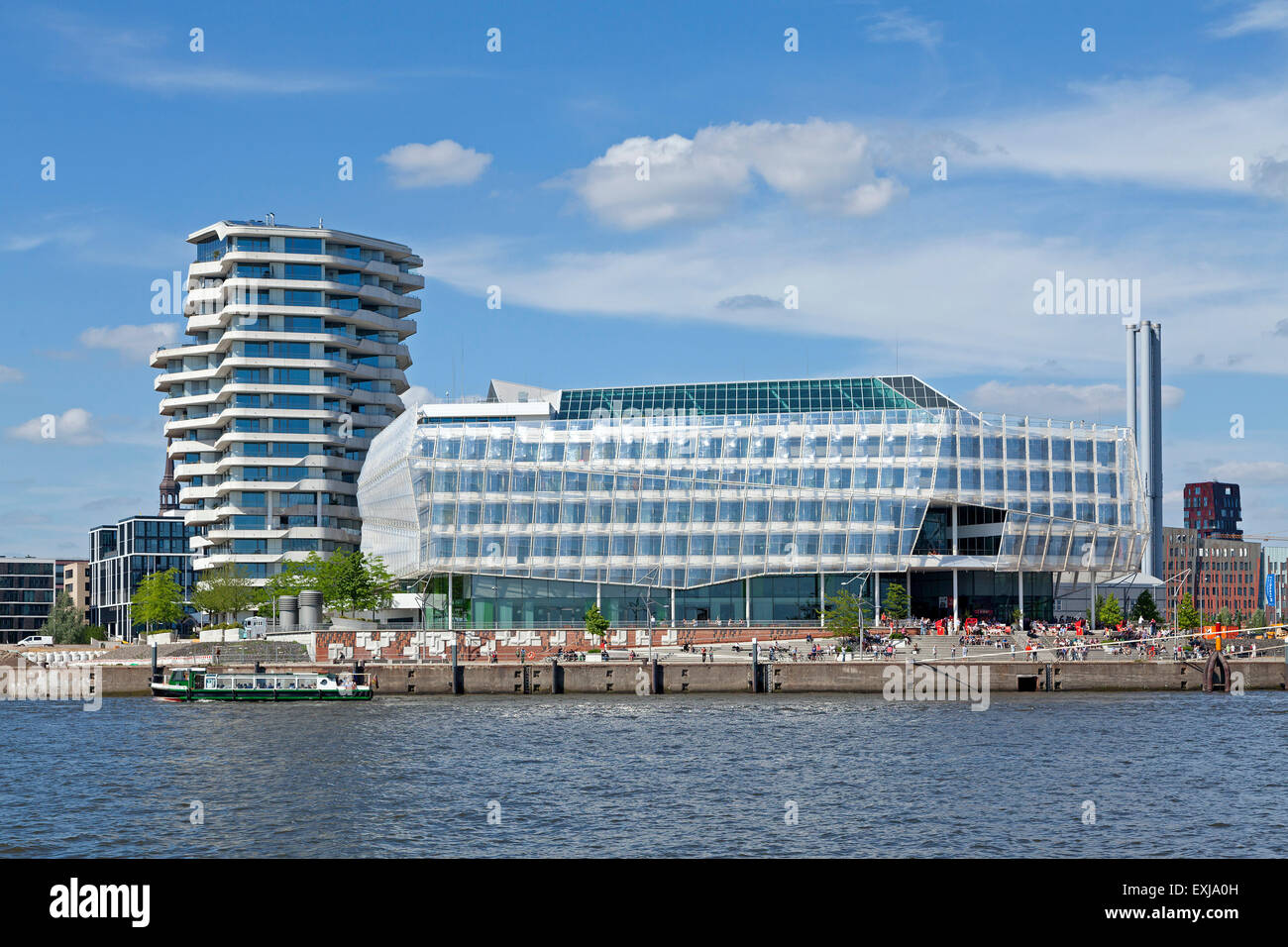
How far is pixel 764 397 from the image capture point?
128375 millimetres

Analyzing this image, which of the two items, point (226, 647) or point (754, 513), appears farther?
point (754, 513)

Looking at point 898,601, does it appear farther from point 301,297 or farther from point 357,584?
point 301,297

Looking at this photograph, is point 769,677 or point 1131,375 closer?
point 769,677

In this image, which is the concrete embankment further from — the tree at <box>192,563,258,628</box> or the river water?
the tree at <box>192,563,258,628</box>

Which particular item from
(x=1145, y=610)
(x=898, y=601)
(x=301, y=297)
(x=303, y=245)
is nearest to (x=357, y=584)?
(x=301, y=297)

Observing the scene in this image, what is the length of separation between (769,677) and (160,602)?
295 ft

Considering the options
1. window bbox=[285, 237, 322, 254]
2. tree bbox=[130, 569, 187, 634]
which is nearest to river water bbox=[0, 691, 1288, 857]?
tree bbox=[130, 569, 187, 634]

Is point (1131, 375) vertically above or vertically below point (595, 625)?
above

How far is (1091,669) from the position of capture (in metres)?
92.6

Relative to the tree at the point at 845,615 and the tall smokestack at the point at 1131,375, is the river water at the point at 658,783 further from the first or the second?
the tall smokestack at the point at 1131,375

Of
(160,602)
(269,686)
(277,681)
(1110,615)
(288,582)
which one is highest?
(288,582)
